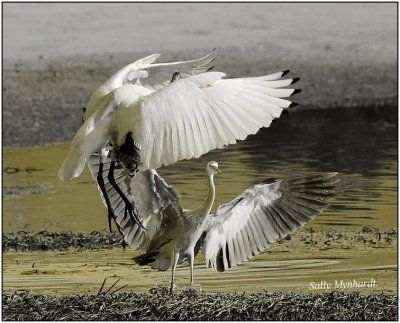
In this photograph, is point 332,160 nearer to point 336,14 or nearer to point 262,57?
point 262,57

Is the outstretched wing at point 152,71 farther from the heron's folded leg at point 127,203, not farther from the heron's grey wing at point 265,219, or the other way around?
the heron's grey wing at point 265,219

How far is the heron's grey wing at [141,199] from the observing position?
25.6ft

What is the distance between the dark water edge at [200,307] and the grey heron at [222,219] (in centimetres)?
41

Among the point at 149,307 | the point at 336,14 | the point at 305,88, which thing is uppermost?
the point at 336,14

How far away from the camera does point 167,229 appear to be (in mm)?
7996

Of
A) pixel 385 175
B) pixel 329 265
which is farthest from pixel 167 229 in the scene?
pixel 385 175

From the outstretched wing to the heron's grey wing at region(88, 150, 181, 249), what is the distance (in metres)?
0.56

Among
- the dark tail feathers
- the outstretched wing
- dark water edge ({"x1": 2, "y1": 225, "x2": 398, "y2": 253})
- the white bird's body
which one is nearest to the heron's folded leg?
the dark tail feathers

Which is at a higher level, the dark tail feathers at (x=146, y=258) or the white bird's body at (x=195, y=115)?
the white bird's body at (x=195, y=115)

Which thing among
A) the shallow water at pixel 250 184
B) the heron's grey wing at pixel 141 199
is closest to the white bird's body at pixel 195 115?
the heron's grey wing at pixel 141 199

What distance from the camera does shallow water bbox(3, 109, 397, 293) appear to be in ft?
27.7

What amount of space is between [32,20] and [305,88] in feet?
14.0

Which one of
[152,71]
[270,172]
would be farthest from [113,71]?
[152,71]

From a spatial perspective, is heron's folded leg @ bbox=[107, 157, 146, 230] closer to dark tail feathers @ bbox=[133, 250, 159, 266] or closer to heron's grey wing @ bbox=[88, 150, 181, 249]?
heron's grey wing @ bbox=[88, 150, 181, 249]
